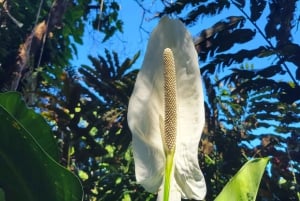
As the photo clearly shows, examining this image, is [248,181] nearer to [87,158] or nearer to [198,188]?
[198,188]

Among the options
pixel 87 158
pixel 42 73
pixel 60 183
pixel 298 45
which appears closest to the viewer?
pixel 60 183

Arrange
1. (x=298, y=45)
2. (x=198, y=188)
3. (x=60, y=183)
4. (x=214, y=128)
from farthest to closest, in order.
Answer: (x=214, y=128)
(x=298, y=45)
(x=198, y=188)
(x=60, y=183)

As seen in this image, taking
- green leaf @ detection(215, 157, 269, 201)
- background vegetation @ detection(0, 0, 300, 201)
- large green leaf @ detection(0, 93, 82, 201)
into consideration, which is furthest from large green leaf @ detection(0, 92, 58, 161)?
background vegetation @ detection(0, 0, 300, 201)

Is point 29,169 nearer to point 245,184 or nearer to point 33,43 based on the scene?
point 245,184

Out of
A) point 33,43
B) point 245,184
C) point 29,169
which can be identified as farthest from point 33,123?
point 33,43

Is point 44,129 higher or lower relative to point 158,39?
lower

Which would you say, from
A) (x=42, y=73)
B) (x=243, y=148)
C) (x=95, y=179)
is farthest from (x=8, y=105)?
(x=42, y=73)

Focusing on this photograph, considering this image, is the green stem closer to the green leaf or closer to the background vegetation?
the green leaf
